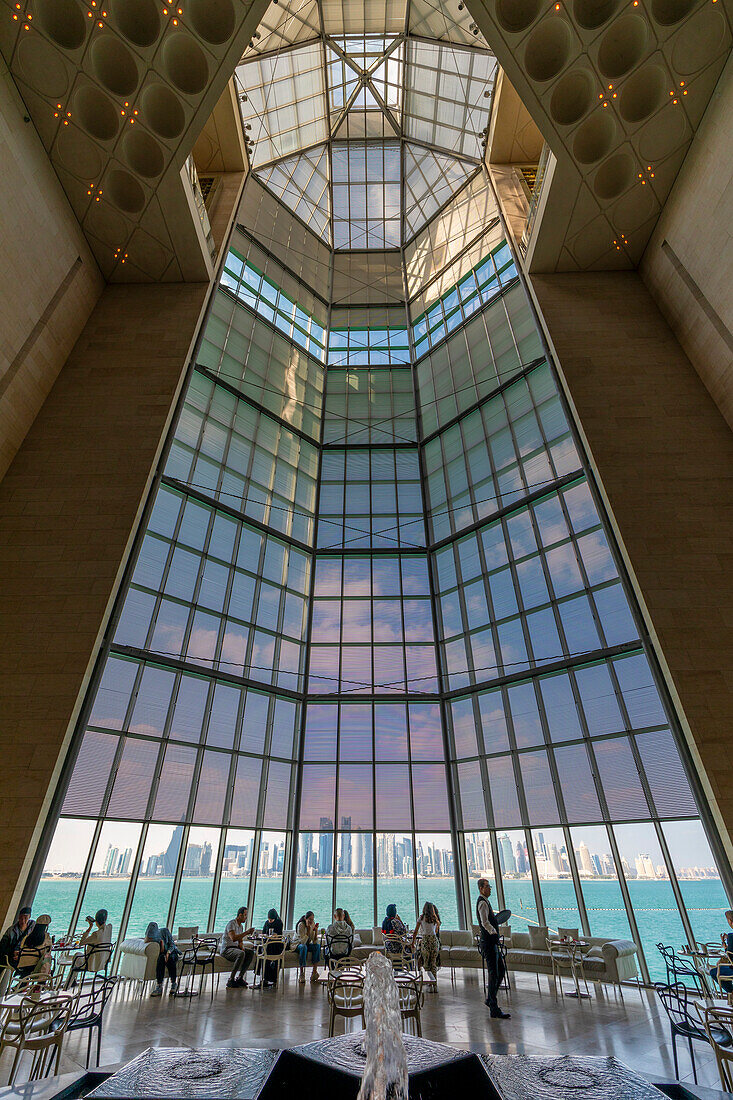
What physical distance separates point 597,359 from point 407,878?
16.2 meters

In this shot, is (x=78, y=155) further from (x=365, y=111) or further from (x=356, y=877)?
(x=356, y=877)

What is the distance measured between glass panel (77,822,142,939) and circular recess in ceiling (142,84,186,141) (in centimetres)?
1838

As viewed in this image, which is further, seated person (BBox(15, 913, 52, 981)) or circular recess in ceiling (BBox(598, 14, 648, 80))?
circular recess in ceiling (BBox(598, 14, 648, 80))

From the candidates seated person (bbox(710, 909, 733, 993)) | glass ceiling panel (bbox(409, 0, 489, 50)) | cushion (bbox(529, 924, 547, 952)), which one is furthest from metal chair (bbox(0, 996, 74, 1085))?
glass ceiling panel (bbox(409, 0, 489, 50))

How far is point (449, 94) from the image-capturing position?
23.8 m

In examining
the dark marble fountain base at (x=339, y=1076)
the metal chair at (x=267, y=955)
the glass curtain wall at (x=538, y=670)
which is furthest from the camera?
the glass curtain wall at (x=538, y=670)

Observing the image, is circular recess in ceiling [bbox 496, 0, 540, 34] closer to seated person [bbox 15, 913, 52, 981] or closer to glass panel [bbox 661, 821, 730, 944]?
glass panel [bbox 661, 821, 730, 944]

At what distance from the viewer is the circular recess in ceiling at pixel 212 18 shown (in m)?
13.6

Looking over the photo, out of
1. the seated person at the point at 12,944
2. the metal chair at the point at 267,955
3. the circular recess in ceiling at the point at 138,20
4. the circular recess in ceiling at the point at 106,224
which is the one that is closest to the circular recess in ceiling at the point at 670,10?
the circular recess in ceiling at the point at 138,20

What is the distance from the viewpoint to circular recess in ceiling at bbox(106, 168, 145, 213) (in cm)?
1510

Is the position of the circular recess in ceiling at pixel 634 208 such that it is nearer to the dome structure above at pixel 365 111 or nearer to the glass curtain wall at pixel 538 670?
the glass curtain wall at pixel 538 670

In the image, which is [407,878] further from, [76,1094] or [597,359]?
[597,359]

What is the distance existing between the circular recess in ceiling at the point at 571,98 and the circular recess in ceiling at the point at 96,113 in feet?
39.6

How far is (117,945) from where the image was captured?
11.9m
